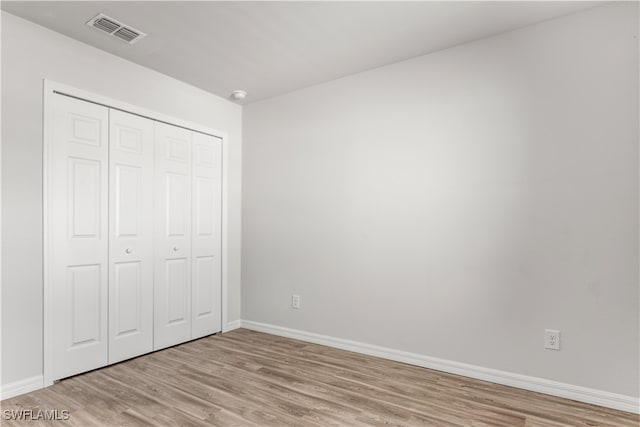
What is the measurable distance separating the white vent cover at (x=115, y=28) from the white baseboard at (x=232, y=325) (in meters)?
2.79

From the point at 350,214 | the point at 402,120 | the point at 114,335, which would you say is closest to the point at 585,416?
the point at 350,214

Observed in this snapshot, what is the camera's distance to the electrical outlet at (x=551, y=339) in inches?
97.4

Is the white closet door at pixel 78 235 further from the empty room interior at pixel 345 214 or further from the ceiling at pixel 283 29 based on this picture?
the ceiling at pixel 283 29

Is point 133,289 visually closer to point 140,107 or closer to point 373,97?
point 140,107

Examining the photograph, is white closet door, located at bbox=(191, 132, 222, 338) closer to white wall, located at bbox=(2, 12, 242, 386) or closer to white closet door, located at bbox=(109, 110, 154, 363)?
white closet door, located at bbox=(109, 110, 154, 363)

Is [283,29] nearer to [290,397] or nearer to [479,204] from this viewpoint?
[479,204]

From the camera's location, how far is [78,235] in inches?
110

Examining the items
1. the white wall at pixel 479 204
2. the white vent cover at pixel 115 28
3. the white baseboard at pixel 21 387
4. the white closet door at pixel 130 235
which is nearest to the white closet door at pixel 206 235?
the white closet door at pixel 130 235

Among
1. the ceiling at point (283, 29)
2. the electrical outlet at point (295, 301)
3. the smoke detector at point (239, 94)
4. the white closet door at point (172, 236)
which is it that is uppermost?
the ceiling at point (283, 29)

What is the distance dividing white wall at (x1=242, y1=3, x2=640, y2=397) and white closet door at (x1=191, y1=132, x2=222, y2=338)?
590 mm

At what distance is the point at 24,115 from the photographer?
2527mm

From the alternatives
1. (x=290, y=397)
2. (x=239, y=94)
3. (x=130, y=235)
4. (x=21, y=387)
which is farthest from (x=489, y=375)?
(x=239, y=94)

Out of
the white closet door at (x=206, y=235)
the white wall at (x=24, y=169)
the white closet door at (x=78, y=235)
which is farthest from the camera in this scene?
the white closet door at (x=206, y=235)

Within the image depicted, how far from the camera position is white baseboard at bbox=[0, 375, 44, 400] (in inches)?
94.4
